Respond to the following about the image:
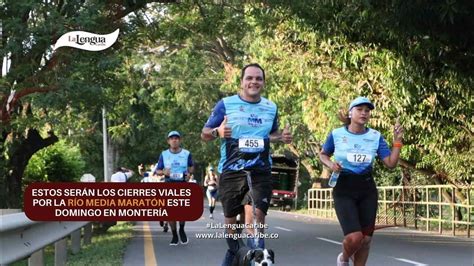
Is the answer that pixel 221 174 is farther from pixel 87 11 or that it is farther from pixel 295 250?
pixel 87 11

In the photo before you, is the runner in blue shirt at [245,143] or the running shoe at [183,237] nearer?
the runner in blue shirt at [245,143]

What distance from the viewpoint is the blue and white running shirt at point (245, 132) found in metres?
6.93

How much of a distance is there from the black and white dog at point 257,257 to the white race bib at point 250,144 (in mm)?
885

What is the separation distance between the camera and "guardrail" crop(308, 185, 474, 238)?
20.9m

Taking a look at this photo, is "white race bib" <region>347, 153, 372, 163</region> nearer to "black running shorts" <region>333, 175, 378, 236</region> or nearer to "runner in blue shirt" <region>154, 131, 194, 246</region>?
"black running shorts" <region>333, 175, 378, 236</region>

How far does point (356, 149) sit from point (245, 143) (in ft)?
4.82

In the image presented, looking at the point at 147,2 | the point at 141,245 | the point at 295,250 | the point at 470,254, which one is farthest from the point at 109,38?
the point at 470,254

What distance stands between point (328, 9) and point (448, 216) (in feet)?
31.6

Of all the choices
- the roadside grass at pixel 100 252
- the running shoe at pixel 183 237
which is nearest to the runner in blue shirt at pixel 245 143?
the roadside grass at pixel 100 252

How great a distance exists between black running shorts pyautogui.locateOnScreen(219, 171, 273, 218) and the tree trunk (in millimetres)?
10793

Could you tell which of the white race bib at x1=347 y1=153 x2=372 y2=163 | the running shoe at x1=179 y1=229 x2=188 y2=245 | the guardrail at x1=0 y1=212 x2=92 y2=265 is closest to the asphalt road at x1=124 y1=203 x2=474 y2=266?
the running shoe at x1=179 y1=229 x2=188 y2=245

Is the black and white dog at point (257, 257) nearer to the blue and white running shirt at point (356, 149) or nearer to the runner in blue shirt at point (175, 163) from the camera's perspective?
the blue and white running shirt at point (356, 149)

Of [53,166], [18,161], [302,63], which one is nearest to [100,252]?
[18,161]

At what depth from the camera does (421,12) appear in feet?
42.6
